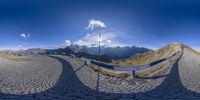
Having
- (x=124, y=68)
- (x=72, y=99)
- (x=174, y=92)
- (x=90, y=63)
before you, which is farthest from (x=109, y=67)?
(x=72, y=99)

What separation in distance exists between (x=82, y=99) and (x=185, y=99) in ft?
14.6

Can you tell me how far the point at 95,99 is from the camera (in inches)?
483

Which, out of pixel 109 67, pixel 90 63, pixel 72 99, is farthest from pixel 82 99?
pixel 90 63

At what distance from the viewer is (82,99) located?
1222 cm

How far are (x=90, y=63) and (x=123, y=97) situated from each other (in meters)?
24.5

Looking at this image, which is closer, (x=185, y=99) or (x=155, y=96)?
(x=185, y=99)

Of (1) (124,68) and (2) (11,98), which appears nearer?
(2) (11,98)

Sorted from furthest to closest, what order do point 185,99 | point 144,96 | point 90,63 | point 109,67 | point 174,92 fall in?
A: point 90,63, point 109,67, point 174,92, point 144,96, point 185,99

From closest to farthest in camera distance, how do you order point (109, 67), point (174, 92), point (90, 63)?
point (174, 92) → point (109, 67) → point (90, 63)

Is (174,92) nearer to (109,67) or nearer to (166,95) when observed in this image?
(166,95)

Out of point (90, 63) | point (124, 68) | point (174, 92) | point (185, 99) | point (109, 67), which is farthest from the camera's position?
point (90, 63)

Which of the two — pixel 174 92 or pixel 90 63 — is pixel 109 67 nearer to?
pixel 90 63

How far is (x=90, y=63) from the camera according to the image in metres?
37.0

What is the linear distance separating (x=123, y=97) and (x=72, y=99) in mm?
2299
